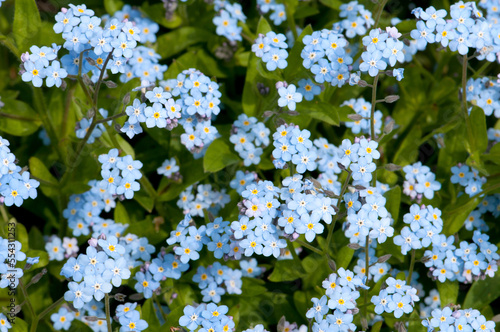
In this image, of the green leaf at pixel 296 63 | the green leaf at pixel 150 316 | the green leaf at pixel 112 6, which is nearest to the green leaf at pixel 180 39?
the green leaf at pixel 112 6

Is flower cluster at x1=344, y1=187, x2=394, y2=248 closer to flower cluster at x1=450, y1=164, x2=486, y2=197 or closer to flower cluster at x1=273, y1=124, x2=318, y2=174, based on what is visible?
flower cluster at x1=273, y1=124, x2=318, y2=174

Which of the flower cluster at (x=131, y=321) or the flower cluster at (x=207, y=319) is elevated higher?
the flower cluster at (x=207, y=319)

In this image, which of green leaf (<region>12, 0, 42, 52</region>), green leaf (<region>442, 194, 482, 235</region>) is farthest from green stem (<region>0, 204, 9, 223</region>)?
green leaf (<region>442, 194, 482, 235</region>)

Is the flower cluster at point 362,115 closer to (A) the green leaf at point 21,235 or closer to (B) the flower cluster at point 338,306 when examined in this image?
(B) the flower cluster at point 338,306

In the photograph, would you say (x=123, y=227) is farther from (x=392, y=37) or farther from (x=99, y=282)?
(x=392, y=37)

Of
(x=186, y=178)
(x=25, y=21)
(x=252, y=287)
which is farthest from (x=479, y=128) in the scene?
(x=25, y=21)

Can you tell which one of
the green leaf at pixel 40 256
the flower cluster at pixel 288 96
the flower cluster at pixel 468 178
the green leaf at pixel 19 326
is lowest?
the green leaf at pixel 19 326
